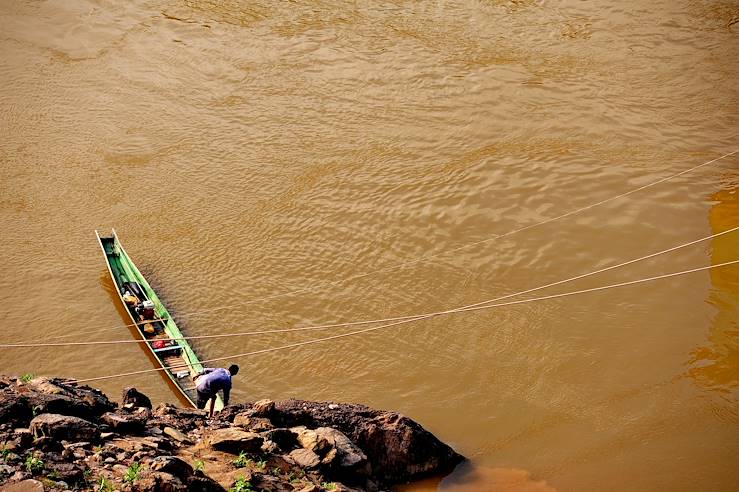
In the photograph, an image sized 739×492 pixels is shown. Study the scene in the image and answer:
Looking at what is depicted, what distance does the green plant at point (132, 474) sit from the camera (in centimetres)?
684

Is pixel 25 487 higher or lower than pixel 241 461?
higher

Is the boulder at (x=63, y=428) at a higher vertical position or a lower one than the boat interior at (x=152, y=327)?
higher

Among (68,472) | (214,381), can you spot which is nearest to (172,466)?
(68,472)

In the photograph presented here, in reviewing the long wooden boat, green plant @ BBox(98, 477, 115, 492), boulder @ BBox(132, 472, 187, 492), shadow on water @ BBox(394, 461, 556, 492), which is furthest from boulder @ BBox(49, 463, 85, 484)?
shadow on water @ BBox(394, 461, 556, 492)

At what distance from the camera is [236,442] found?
8.00m

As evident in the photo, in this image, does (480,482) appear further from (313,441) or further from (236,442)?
(236,442)

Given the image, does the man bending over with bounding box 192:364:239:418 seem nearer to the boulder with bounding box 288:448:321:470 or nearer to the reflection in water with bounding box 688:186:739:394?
the boulder with bounding box 288:448:321:470

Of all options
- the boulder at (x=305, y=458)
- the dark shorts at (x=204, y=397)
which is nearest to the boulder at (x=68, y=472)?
the boulder at (x=305, y=458)

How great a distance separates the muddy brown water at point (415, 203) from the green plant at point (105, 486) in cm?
459

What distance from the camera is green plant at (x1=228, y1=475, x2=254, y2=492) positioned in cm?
728

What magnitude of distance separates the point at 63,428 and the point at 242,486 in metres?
1.88

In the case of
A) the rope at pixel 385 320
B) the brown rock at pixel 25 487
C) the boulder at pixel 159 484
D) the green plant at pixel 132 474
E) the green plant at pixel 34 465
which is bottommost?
the rope at pixel 385 320

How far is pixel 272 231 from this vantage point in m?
15.8

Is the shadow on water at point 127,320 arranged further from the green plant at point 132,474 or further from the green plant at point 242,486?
the green plant at point 132,474
